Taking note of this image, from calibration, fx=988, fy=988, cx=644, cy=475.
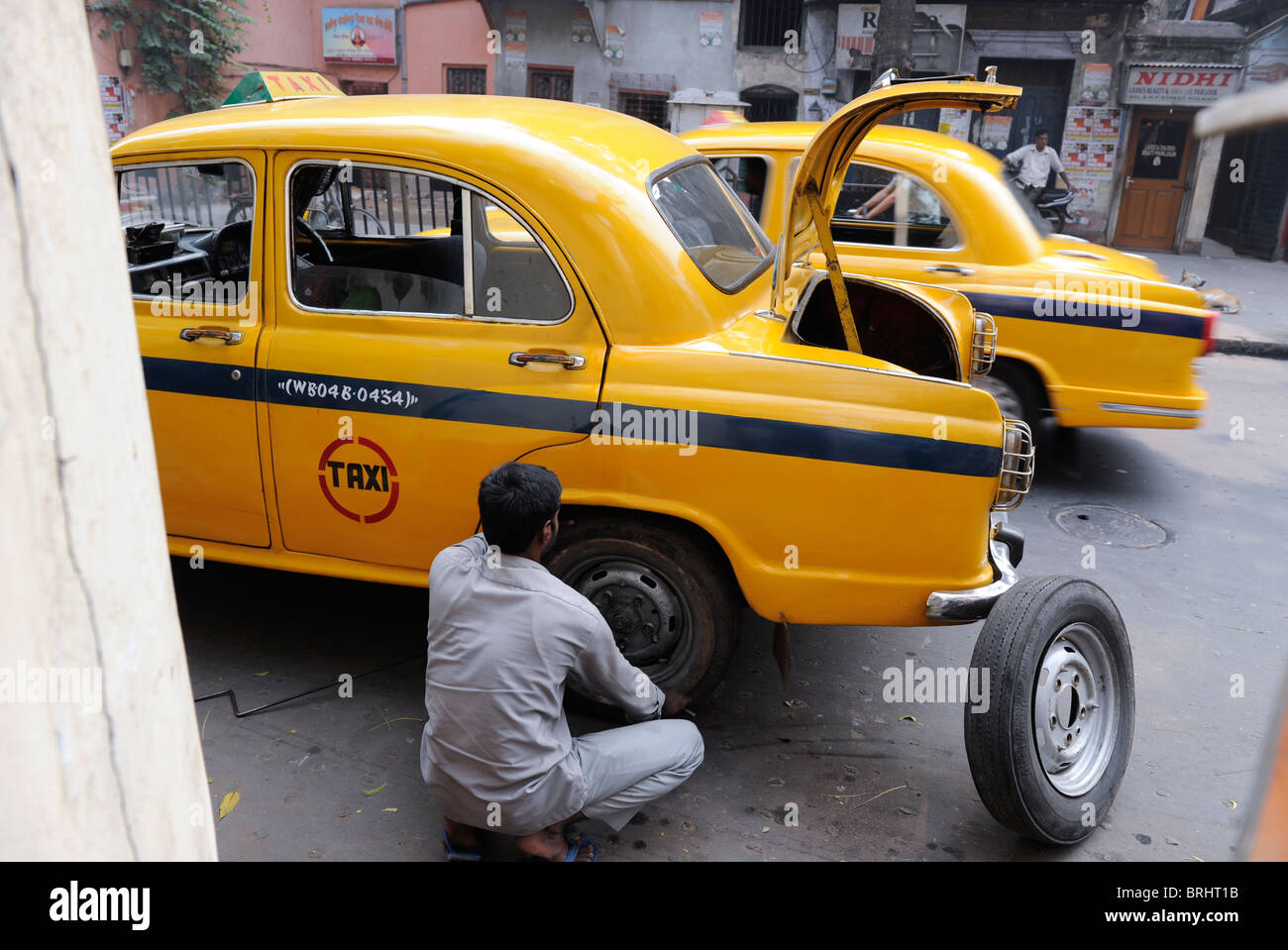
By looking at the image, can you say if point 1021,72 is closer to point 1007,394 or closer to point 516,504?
point 1007,394

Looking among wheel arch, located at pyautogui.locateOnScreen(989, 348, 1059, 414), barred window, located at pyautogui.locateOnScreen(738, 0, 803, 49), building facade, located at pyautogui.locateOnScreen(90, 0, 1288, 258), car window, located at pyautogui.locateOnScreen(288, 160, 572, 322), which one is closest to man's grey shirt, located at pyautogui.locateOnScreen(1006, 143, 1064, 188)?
building facade, located at pyautogui.locateOnScreen(90, 0, 1288, 258)

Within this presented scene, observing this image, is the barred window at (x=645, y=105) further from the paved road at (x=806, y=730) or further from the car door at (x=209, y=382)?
the car door at (x=209, y=382)

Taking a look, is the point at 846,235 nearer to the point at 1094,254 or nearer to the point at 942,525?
the point at 1094,254

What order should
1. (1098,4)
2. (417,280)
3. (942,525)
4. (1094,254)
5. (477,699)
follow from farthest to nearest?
(1098,4), (1094,254), (417,280), (942,525), (477,699)

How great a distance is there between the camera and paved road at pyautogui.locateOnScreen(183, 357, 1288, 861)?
3061 millimetres

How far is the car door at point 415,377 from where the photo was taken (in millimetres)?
3252

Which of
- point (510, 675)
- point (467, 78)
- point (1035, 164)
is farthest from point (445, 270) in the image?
point (467, 78)

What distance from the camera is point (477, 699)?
2.65 m

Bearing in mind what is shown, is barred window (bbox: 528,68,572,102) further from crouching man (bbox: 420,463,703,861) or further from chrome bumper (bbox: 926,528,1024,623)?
crouching man (bbox: 420,463,703,861)

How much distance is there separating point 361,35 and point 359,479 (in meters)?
21.2

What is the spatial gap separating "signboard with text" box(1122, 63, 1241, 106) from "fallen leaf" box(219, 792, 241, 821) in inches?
684

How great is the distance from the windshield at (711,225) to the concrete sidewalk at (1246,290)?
661 cm
